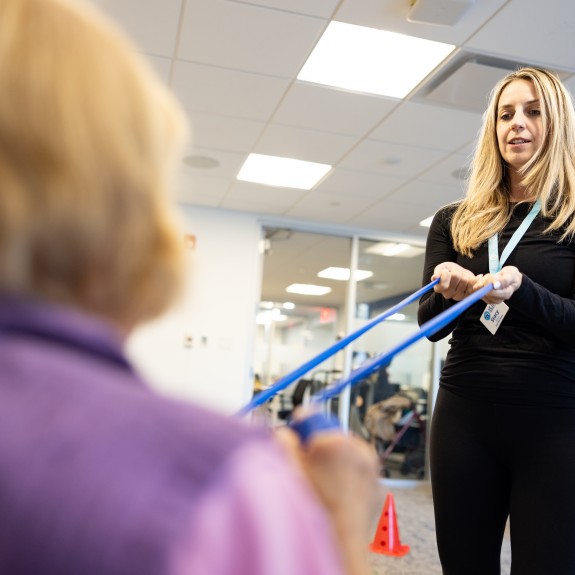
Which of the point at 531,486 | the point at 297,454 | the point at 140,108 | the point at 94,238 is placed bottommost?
the point at 531,486

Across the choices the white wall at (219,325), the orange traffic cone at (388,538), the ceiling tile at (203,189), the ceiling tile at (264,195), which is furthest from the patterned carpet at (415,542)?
the ceiling tile at (203,189)

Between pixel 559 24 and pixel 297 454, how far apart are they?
3.23 meters

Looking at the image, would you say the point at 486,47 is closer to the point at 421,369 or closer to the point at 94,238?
the point at 94,238

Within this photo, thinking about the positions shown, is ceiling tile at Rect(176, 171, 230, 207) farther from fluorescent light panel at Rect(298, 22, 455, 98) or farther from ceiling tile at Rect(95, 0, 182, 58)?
fluorescent light panel at Rect(298, 22, 455, 98)

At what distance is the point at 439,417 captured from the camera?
1501 millimetres

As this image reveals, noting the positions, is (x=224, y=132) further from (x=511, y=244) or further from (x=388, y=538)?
(x=511, y=244)

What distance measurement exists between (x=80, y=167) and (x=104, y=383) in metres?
0.14

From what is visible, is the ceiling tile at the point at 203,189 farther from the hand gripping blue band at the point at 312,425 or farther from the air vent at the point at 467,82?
the hand gripping blue band at the point at 312,425

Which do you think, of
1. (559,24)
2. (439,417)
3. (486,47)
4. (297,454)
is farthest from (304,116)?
(297,454)

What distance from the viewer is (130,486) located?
35 centimetres

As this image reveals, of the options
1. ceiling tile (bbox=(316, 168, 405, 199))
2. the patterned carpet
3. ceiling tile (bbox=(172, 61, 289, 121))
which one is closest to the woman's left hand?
the patterned carpet

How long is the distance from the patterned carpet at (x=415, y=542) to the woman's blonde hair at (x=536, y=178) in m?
1.38

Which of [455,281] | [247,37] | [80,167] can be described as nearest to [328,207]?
[247,37]

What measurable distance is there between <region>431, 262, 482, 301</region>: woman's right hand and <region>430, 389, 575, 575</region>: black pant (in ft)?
0.80
